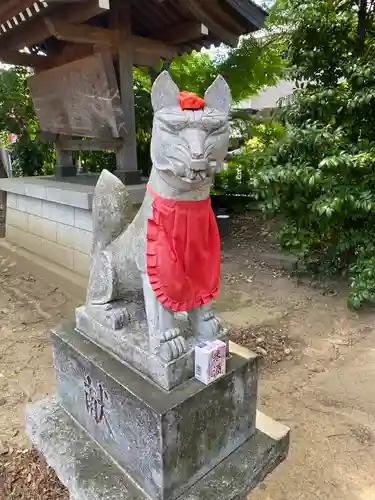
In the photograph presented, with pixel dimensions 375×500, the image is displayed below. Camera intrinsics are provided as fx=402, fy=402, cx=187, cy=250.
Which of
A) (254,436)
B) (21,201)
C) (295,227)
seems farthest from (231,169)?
(254,436)

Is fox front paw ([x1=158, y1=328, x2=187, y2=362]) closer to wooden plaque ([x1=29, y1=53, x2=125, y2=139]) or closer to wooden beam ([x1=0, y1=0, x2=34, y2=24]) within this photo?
wooden plaque ([x1=29, y1=53, x2=125, y2=139])

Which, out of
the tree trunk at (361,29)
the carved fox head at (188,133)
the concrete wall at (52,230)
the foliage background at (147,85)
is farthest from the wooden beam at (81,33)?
the carved fox head at (188,133)

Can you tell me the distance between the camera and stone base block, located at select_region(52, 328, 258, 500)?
138 cm

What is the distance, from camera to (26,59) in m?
4.70

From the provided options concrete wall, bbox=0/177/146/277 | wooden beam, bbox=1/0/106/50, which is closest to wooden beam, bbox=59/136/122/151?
concrete wall, bbox=0/177/146/277

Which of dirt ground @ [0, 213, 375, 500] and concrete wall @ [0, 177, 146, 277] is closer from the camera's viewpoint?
dirt ground @ [0, 213, 375, 500]

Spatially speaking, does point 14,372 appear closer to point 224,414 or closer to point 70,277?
point 70,277

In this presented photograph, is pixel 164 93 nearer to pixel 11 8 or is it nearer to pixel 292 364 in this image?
pixel 292 364

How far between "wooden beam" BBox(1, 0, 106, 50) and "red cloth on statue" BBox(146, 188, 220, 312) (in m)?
2.47

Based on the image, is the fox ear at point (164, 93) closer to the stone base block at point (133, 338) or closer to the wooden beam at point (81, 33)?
the stone base block at point (133, 338)

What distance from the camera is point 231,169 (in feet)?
24.1

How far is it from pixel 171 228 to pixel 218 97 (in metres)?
0.45

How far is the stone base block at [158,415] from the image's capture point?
4.53ft

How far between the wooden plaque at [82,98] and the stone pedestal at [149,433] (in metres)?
2.60
